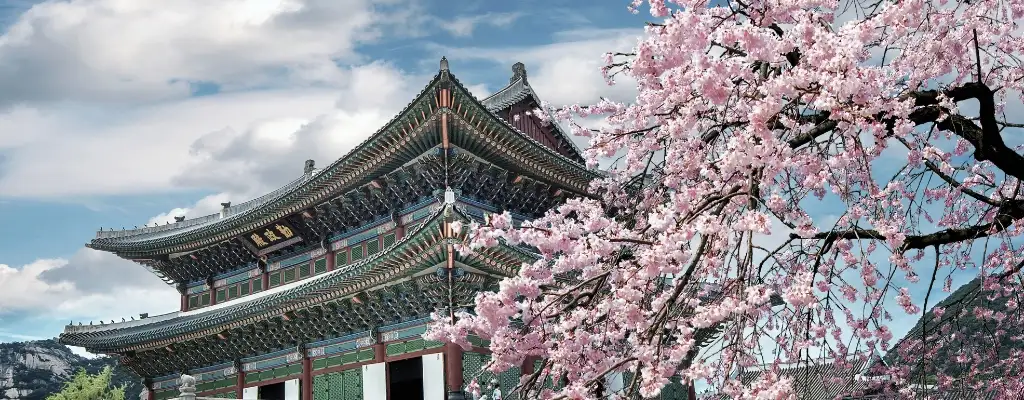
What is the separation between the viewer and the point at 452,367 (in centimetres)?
1900

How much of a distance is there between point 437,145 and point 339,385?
6.64m

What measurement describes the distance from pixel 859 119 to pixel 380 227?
58.3ft

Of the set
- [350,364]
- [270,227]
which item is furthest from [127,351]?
[350,364]

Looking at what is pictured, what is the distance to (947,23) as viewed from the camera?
7.97m

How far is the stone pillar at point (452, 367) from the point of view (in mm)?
18859

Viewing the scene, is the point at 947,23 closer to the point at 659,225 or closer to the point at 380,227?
the point at 659,225

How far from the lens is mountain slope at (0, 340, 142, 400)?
6112 centimetres

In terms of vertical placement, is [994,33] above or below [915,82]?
above

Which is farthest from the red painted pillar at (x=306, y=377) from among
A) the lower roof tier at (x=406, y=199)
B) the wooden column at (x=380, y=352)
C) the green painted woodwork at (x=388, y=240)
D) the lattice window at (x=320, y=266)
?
the green painted woodwork at (x=388, y=240)

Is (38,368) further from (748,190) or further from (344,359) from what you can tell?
(748,190)

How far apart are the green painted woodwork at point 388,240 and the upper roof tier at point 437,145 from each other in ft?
4.81

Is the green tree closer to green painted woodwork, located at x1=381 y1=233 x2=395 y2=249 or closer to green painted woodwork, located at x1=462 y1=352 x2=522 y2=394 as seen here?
green painted woodwork, located at x1=381 y1=233 x2=395 y2=249

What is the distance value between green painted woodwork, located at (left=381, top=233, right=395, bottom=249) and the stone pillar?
13.8 feet

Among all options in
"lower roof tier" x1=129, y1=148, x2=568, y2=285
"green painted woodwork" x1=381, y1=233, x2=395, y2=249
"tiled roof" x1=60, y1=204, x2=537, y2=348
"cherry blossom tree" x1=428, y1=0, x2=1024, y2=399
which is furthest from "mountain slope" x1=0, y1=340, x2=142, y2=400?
"cherry blossom tree" x1=428, y1=0, x2=1024, y2=399
